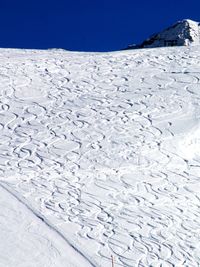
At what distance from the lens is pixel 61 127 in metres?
12.5

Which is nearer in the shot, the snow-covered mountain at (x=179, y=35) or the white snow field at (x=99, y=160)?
the white snow field at (x=99, y=160)

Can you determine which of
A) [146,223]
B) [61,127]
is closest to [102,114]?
[61,127]

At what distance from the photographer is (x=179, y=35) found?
2842 cm

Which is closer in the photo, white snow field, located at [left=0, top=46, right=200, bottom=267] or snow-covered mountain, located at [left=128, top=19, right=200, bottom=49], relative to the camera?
white snow field, located at [left=0, top=46, right=200, bottom=267]

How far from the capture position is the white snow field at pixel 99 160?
7.93 meters

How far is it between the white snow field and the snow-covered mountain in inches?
389

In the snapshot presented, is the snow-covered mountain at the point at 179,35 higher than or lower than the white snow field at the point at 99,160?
higher

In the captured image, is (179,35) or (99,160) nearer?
(99,160)

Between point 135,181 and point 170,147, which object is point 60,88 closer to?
point 170,147

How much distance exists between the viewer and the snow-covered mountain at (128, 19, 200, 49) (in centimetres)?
2753

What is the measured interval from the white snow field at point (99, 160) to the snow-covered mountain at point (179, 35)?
9.87m

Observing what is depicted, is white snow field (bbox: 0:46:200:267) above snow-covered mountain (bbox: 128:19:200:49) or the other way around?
the other way around

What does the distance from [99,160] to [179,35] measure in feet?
60.0

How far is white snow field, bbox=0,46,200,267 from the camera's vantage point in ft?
26.0
